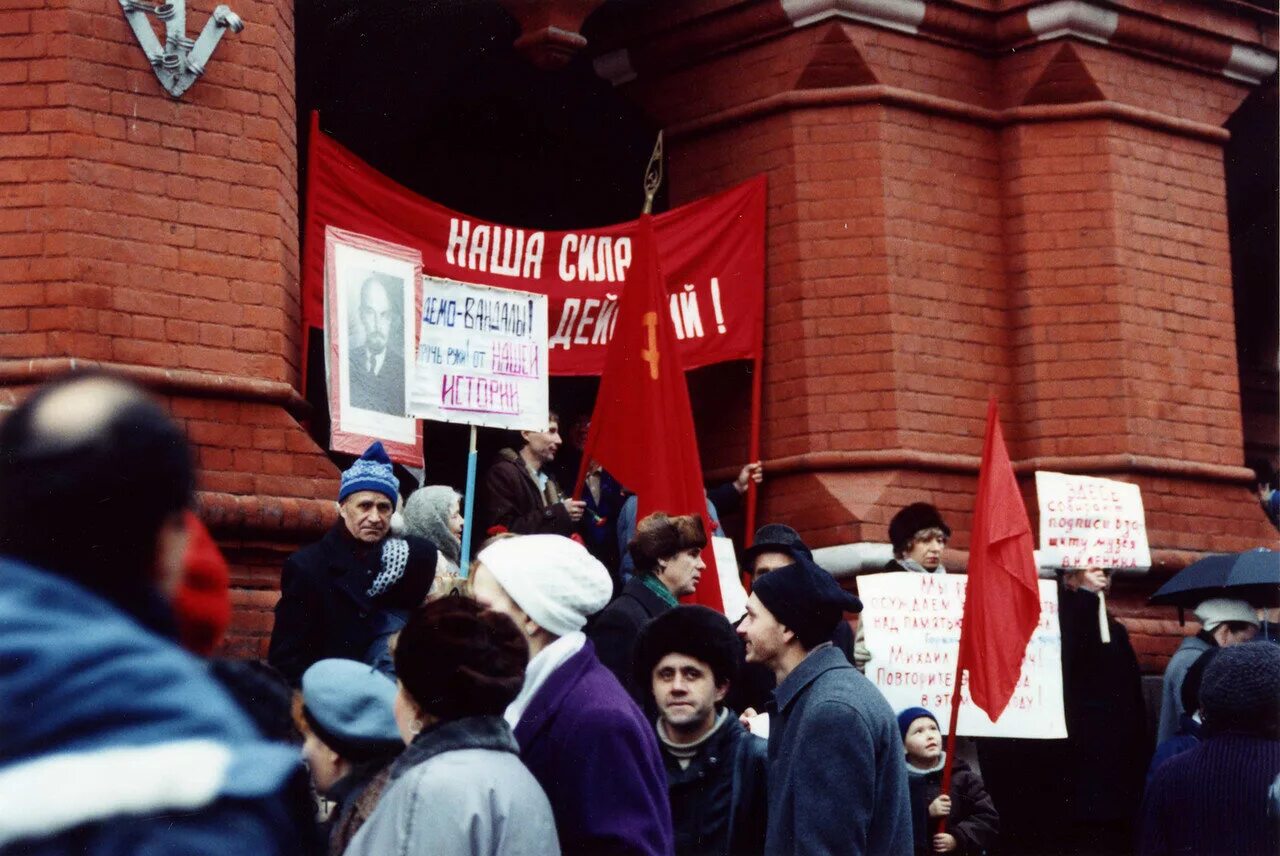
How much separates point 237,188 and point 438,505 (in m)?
1.67

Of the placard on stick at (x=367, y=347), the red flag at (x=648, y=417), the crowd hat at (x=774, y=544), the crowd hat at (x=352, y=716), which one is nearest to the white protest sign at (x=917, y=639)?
the crowd hat at (x=774, y=544)

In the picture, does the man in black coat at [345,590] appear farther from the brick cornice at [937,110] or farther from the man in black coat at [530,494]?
the brick cornice at [937,110]

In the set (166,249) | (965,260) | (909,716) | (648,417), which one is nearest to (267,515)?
(166,249)

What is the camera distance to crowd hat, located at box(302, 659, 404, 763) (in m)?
4.33

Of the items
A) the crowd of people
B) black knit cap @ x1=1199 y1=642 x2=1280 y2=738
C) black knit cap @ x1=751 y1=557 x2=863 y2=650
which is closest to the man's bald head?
the crowd of people

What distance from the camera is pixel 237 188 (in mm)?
8102

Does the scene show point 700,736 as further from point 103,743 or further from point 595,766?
point 103,743

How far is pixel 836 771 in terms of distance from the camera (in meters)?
4.85

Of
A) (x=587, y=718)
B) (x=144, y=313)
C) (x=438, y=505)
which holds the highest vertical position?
(x=144, y=313)

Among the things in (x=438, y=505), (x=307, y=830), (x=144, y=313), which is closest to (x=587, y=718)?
(x=307, y=830)

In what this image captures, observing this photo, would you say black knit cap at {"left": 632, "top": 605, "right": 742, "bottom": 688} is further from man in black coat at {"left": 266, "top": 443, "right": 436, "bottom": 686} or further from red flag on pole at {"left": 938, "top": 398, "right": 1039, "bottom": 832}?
red flag on pole at {"left": 938, "top": 398, "right": 1039, "bottom": 832}

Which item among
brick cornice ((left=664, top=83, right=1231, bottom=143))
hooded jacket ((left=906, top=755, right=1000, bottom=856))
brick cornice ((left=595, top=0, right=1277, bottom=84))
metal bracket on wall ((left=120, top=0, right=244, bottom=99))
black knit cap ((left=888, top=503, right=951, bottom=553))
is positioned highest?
brick cornice ((left=595, top=0, right=1277, bottom=84))

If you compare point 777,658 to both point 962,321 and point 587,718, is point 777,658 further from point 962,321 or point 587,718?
point 962,321

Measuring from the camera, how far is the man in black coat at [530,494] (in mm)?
8180
